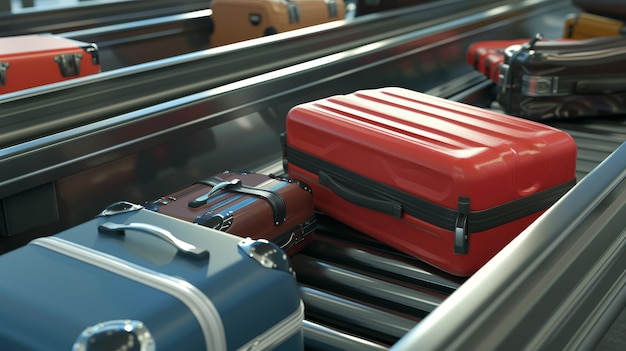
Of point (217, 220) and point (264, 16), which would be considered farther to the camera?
point (264, 16)

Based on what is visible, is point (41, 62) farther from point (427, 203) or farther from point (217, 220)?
point (427, 203)

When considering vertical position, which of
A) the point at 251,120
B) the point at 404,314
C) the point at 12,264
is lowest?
the point at 404,314

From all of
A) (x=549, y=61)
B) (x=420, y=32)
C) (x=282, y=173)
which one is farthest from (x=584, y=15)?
(x=282, y=173)

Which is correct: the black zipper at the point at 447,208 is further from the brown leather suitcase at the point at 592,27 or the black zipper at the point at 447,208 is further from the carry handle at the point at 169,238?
the brown leather suitcase at the point at 592,27

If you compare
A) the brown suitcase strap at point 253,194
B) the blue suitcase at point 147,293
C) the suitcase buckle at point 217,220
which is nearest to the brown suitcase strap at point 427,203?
the brown suitcase strap at point 253,194

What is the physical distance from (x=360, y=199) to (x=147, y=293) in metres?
0.75

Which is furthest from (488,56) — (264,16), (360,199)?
(360,199)

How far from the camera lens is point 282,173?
2053 millimetres

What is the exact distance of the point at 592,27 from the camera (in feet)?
11.0

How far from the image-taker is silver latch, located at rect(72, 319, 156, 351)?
78 cm

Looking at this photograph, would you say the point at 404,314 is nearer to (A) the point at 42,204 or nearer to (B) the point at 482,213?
(B) the point at 482,213

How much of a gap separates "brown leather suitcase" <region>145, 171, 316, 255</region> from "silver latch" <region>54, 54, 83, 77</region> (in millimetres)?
833

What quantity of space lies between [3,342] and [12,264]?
15 cm

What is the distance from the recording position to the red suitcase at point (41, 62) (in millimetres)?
2064
